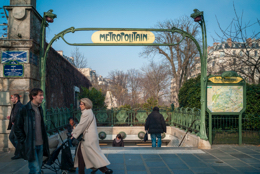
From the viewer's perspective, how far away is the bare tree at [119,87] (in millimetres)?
39000

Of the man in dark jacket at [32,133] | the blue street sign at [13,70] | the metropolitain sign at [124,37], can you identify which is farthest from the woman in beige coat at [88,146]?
the blue street sign at [13,70]

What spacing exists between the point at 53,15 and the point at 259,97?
9050 millimetres

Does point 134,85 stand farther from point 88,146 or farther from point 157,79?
point 88,146

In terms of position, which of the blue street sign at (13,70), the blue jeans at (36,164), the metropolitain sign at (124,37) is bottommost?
the blue jeans at (36,164)

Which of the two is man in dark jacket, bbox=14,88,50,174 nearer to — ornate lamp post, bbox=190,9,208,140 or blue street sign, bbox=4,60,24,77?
blue street sign, bbox=4,60,24,77

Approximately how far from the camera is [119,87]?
Result: 39000 millimetres

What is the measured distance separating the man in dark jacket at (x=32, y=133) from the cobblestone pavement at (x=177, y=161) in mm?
1262

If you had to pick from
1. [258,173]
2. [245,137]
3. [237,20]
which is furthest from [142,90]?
[258,173]

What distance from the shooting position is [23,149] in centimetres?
347

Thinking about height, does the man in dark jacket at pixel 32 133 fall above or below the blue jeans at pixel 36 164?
above

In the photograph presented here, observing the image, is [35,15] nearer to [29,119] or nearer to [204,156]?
[29,119]

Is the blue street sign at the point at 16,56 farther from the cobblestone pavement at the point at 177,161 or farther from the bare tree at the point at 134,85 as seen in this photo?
the bare tree at the point at 134,85

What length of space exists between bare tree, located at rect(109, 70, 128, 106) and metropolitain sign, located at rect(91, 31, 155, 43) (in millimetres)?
31880

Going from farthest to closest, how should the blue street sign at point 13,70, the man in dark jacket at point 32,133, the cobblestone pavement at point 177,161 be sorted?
1. the blue street sign at point 13,70
2. the cobblestone pavement at point 177,161
3. the man in dark jacket at point 32,133
